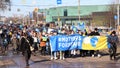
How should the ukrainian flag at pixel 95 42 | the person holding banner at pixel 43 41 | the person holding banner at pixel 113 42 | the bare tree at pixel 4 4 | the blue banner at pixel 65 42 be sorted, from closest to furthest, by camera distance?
1. the person holding banner at pixel 113 42
2. the blue banner at pixel 65 42
3. the ukrainian flag at pixel 95 42
4. the person holding banner at pixel 43 41
5. the bare tree at pixel 4 4

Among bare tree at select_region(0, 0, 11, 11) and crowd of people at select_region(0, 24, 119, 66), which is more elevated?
bare tree at select_region(0, 0, 11, 11)

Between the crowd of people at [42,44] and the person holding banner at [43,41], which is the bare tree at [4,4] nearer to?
the crowd of people at [42,44]

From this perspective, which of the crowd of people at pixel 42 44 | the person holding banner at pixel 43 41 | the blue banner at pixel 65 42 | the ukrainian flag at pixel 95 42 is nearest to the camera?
the crowd of people at pixel 42 44

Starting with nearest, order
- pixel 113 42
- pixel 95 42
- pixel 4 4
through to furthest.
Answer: pixel 113 42
pixel 95 42
pixel 4 4

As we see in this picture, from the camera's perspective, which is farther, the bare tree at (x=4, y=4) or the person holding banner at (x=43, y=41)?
the bare tree at (x=4, y=4)

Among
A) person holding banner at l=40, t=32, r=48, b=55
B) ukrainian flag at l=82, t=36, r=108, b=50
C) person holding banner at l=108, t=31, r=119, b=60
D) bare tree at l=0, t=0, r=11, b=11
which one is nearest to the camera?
person holding banner at l=108, t=31, r=119, b=60

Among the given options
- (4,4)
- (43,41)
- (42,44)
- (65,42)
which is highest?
(4,4)

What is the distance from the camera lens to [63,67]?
17.6 metres

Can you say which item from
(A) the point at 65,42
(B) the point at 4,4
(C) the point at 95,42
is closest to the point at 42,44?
(A) the point at 65,42

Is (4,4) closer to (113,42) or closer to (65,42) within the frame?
(65,42)

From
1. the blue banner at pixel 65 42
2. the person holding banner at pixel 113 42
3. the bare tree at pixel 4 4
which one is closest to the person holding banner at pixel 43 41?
the blue banner at pixel 65 42

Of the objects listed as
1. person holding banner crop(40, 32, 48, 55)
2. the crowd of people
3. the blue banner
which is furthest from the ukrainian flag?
person holding banner crop(40, 32, 48, 55)

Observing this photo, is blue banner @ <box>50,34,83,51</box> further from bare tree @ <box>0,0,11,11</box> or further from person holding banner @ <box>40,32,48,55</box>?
bare tree @ <box>0,0,11,11</box>

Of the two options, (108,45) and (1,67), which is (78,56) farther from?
(1,67)
